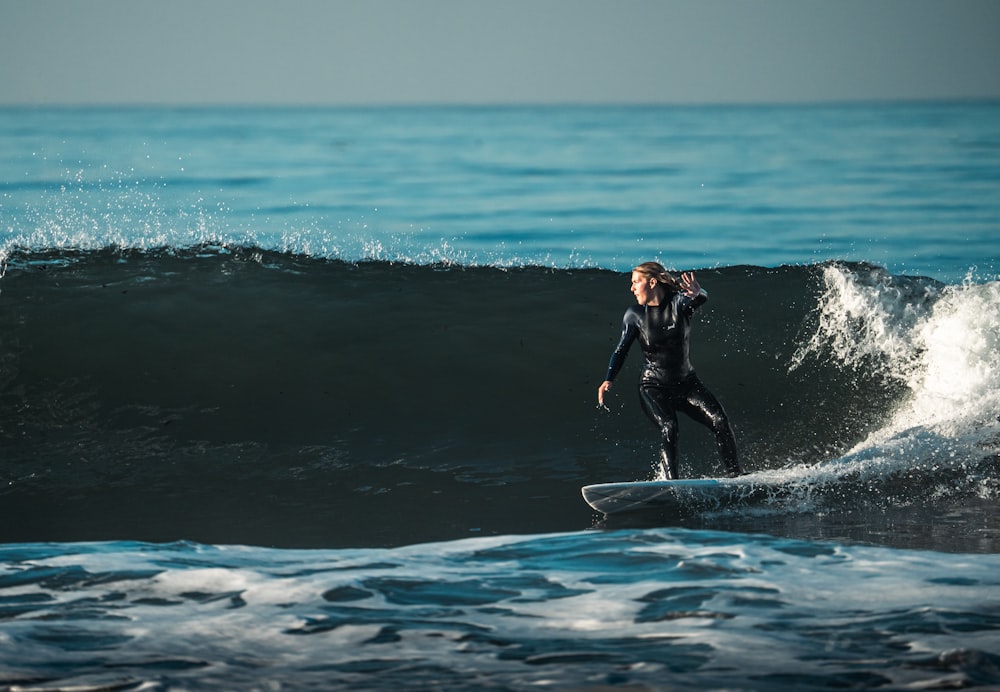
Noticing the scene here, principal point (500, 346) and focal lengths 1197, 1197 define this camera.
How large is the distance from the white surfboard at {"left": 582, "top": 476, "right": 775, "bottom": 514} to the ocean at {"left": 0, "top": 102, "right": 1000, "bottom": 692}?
0.27ft

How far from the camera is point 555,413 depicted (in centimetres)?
1014

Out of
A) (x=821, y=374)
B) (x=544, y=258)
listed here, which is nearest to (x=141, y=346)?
(x=821, y=374)

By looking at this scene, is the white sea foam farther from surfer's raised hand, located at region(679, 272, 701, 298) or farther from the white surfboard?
surfer's raised hand, located at region(679, 272, 701, 298)

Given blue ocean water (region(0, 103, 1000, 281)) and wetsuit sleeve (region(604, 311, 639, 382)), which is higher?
blue ocean water (region(0, 103, 1000, 281))

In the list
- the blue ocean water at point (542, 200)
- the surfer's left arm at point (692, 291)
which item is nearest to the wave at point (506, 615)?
the surfer's left arm at point (692, 291)

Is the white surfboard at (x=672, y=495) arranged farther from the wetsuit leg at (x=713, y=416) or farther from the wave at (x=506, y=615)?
the wave at (x=506, y=615)

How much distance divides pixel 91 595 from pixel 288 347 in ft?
18.7

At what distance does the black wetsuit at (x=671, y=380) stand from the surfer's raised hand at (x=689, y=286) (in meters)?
0.04

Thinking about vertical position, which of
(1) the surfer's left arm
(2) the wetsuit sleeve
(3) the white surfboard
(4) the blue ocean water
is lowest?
(3) the white surfboard

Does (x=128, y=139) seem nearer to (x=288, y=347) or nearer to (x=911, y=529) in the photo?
(x=288, y=347)

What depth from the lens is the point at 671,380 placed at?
7777mm

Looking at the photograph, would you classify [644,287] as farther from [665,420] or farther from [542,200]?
[542,200]

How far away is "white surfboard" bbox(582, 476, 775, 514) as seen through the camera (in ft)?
24.4

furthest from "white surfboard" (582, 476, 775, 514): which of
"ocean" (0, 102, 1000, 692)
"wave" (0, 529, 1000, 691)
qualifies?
"wave" (0, 529, 1000, 691)
